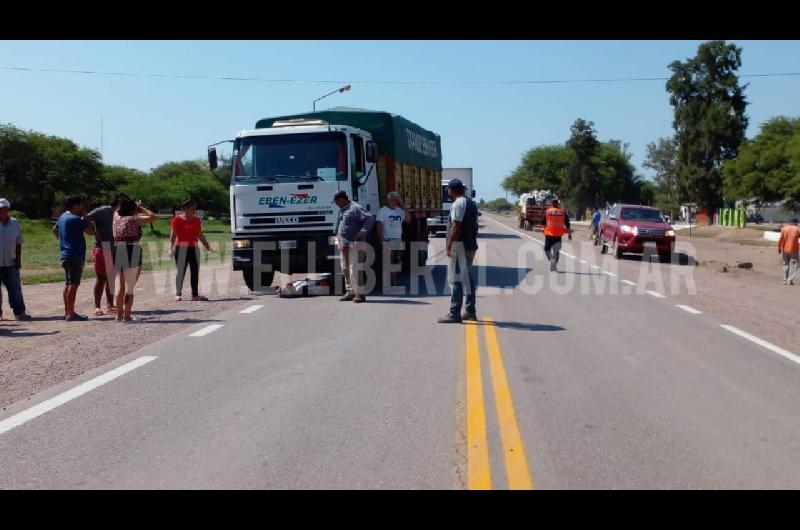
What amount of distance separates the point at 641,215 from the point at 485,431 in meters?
23.4

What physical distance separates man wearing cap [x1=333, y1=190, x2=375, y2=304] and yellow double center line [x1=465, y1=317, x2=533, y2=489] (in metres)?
5.30

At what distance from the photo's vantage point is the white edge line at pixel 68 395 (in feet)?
21.2

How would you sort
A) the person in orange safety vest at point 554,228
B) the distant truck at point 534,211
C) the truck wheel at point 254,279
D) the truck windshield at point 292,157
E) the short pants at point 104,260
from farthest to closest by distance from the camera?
the distant truck at point 534,211 < the person in orange safety vest at point 554,228 < the truck wheel at point 254,279 < the truck windshield at point 292,157 < the short pants at point 104,260

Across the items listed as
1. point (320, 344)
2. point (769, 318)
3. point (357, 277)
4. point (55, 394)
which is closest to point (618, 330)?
point (769, 318)

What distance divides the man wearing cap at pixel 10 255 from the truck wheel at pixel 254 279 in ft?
15.4

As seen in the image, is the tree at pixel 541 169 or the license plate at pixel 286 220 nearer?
the license plate at pixel 286 220

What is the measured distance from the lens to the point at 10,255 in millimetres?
12547

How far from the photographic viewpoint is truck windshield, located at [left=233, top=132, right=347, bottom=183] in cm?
1542

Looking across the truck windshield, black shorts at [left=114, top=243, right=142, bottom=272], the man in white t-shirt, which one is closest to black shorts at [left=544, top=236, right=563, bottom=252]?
the man in white t-shirt

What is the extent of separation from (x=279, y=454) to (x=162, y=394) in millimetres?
2267

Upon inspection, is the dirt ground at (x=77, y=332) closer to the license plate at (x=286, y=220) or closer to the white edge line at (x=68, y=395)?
the white edge line at (x=68, y=395)

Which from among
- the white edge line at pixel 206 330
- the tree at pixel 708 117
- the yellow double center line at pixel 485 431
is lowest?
the white edge line at pixel 206 330

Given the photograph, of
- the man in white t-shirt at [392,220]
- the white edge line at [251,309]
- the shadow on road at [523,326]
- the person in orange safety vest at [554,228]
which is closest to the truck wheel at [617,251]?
the person in orange safety vest at [554,228]

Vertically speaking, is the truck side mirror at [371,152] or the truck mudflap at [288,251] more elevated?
the truck side mirror at [371,152]
